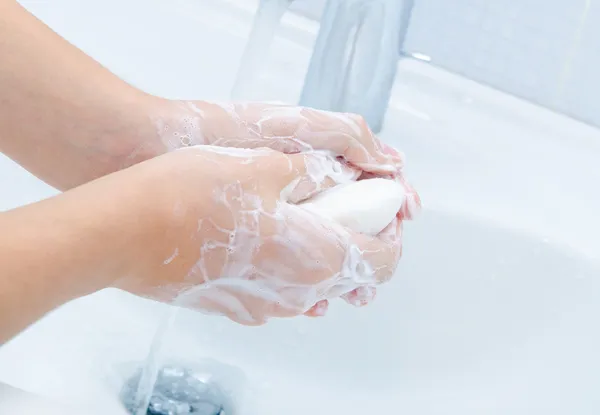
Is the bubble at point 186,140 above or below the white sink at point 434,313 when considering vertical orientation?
above

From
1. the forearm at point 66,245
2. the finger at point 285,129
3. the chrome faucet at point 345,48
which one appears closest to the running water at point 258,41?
the chrome faucet at point 345,48

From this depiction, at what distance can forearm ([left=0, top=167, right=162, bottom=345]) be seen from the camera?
286 mm

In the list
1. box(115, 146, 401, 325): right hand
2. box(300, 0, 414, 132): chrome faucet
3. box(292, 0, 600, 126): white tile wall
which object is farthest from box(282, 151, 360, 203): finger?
box(292, 0, 600, 126): white tile wall

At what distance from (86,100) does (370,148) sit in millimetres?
175

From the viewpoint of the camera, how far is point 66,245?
1.01ft

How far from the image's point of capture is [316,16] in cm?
83

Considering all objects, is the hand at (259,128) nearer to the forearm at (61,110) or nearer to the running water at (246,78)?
the forearm at (61,110)

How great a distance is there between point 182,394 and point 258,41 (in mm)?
296

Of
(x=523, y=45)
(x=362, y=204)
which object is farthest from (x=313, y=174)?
(x=523, y=45)

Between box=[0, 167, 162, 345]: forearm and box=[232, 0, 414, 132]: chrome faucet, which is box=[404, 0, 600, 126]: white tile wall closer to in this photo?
box=[232, 0, 414, 132]: chrome faucet

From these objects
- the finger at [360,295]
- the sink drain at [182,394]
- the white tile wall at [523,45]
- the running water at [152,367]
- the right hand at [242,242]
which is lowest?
the sink drain at [182,394]

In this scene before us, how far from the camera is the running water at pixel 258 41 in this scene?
618 millimetres

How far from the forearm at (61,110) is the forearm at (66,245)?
0.10 m

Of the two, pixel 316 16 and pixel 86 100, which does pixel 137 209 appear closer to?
pixel 86 100
